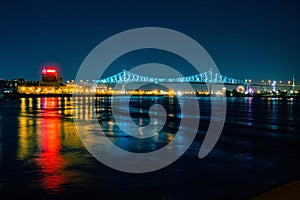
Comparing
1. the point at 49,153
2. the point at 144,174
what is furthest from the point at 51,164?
the point at 144,174

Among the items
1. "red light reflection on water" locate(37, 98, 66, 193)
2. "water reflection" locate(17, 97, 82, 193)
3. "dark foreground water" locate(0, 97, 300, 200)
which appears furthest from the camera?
"water reflection" locate(17, 97, 82, 193)

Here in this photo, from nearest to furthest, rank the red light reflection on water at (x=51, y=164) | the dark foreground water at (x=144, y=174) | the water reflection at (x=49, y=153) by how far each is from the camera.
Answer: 1. the dark foreground water at (x=144, y=174)
2. the red light reflection on water at (x=51, y=164)
3. the water reflection at (x=49, y=153)

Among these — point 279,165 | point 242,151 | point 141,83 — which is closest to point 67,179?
point 279,165

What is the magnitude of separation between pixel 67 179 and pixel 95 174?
0.81 m

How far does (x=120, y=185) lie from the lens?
25.7 feet

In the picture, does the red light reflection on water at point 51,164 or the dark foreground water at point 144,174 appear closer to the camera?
the dark foreground water at point 144,174

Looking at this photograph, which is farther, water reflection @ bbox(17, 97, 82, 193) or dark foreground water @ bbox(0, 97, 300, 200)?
water reflection @ bbox(17, 97, 82, 193)

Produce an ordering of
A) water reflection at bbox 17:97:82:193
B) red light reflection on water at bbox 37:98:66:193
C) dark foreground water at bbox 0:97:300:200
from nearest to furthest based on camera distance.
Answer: dark foreground water at bbox 0:97:300:200
red light reflection on water at bbox 37:98:66:193
water reflection at bbox 17:97:82:193

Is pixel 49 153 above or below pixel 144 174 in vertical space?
above

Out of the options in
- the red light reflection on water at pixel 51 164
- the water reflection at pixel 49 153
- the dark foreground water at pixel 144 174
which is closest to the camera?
the dark foreground water at pixel 144 174

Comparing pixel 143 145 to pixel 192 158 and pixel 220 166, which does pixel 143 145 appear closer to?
pixel 192 158

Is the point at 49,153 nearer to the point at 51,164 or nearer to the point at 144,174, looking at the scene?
the point at 51,164

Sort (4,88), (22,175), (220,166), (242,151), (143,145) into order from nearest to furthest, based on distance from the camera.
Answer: (22,175) → (220,166) → (242,151) → (143,145) → (4,88)

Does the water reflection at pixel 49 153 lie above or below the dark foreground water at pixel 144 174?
above
